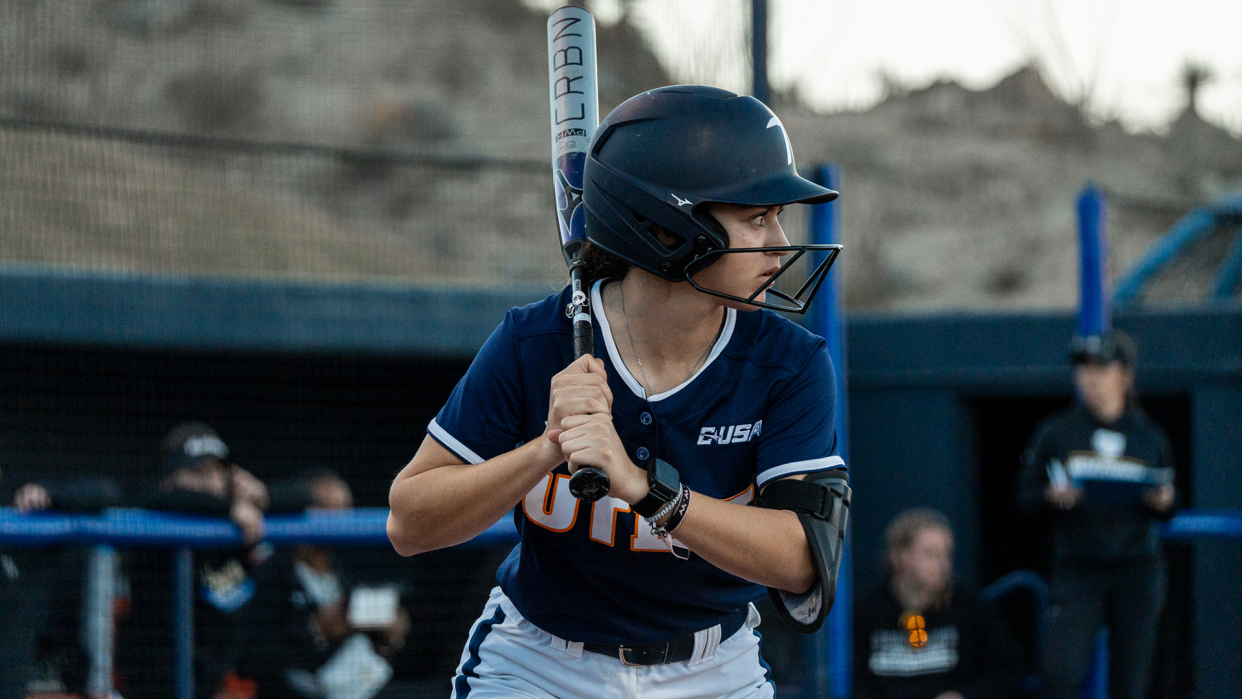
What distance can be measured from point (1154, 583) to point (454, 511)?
4659mm

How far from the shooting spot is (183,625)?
467 centimetres

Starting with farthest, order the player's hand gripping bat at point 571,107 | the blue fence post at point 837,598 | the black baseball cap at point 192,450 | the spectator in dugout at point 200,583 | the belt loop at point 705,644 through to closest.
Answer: the black baseball cap at point 192,450
the spectator in dugout at point 200,583
the blue fence post at point 837,598
the player's hand gripping bat at point 571,107
the belt loop at point 705,644

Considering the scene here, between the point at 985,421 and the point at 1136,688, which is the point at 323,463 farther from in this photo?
the point at 1136,688

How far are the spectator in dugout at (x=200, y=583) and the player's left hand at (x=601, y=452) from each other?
10.5 ft

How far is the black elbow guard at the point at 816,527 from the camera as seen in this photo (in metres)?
2.12

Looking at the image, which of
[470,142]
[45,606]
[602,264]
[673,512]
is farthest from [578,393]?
[470,142]

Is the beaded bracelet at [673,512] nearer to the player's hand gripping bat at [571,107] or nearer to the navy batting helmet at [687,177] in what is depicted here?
the navy batting helmet at [687,177]

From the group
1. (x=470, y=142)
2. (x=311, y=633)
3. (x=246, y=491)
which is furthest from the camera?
(x=470, y=142)

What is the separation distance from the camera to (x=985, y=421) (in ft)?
31.7

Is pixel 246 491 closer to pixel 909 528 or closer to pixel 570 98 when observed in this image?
pixel 570 98

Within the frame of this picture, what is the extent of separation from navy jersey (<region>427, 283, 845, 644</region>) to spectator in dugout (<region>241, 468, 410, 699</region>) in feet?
11.1

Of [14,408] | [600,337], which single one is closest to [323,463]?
[14,408]

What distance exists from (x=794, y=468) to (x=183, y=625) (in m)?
3.27

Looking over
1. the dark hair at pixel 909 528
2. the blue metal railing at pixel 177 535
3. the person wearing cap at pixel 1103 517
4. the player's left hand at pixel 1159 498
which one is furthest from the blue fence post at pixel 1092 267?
the blue metal railing at pixel 177 535
